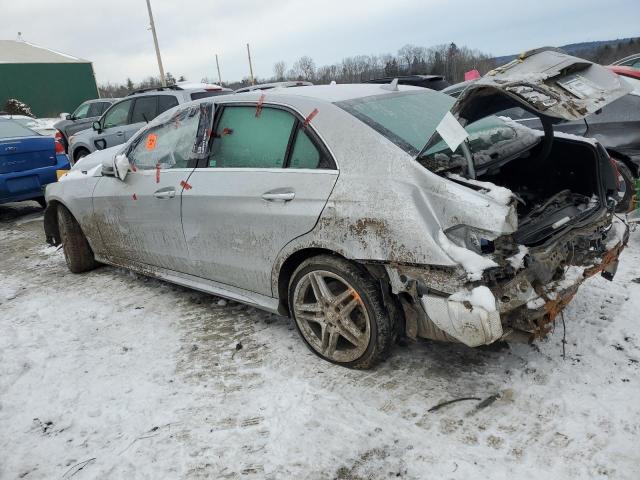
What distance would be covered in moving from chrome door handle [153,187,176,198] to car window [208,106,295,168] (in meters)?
0.38

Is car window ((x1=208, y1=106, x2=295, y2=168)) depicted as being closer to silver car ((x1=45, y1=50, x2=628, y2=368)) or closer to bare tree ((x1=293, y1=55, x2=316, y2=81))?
silver car ((x1=45, y1=50, x2=628, y2=368))

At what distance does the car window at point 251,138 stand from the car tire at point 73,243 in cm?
236

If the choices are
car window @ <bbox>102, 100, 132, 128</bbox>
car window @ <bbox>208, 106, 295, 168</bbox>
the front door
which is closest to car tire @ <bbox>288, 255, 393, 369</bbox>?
car window @ <bbox>208, 106, 295, 168</bbox>

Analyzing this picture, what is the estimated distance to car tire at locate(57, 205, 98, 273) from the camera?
5.02m

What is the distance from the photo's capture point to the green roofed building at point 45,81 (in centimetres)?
3162

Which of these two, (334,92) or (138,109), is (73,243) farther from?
(138,109)

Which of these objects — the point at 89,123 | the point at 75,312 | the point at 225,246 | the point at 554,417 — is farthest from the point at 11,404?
the point at 89,123

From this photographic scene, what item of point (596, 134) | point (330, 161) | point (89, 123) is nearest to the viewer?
point (330, 161)

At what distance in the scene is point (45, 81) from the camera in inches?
1289

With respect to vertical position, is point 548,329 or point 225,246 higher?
point 225,246

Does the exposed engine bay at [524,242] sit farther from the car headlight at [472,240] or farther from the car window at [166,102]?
the car window at [166,102]

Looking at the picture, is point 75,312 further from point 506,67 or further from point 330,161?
point 506,67

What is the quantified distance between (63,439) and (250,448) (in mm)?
1052

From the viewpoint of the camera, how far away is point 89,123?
1402cm
